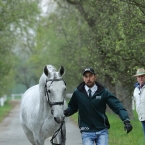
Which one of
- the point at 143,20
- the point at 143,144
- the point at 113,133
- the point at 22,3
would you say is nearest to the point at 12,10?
the point at 22,3

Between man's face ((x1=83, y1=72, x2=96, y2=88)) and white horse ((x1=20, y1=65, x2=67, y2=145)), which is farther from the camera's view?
white horse ((x1=20, y1=65, x2=67, y2=145))

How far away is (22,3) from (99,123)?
26604 millimetres

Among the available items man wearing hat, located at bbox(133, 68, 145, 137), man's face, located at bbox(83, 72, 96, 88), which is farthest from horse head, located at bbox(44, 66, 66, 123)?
man wearing hat, located at bbox(133, 68, 145, 137)

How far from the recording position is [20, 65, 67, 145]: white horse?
9516 millimetres

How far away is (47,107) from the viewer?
34.1ft

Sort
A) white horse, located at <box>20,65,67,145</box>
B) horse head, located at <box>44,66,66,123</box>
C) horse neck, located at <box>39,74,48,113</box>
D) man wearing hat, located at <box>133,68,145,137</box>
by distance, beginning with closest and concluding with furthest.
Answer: horse head, located at <box>44,66,66,123</box> → white horse, located at <box>20,65,67,145</box> → horse neck, located at <box>39,74,48,113</box> → man wearing hat, located at <box>133,68,145,137</box>

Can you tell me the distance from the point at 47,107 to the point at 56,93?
37.5 inches

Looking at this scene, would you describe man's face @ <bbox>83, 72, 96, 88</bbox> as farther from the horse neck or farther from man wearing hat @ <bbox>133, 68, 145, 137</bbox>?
man wearing hat @ <bbox>133, 68, 145, 137</bbox>

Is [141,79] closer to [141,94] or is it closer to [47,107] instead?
[141,94]

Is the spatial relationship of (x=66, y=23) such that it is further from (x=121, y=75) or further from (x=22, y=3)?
(x=121, y=75)

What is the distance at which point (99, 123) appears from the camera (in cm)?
866

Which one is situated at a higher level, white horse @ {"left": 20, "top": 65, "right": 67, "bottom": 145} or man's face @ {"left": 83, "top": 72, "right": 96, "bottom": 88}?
man's face @ {"left": 83, "top": 72, "right": 96, "bottom": 88}

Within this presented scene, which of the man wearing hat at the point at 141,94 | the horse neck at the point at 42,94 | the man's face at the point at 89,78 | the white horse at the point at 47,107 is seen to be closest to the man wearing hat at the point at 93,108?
the man's face at the point at 89,78

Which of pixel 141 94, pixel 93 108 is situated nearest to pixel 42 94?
pixel 93 108
